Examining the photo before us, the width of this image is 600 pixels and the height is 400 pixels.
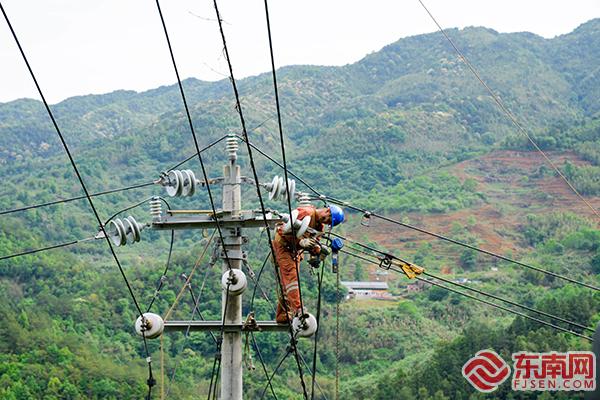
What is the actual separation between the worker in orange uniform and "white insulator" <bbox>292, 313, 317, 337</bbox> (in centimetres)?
18

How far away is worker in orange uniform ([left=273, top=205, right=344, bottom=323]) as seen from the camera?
9820mm

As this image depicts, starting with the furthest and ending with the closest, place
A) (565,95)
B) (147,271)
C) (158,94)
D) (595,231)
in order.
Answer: (158,94), (565,95), (595,231), (147,271)

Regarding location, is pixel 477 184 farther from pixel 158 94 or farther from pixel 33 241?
pixel 158 94

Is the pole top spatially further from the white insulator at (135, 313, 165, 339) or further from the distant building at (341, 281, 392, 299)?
the distant building at (341, 281, 392, 299)

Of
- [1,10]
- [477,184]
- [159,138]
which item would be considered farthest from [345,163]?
[1,10]

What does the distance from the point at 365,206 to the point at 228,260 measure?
82902 millimetres

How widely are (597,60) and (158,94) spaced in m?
69.7

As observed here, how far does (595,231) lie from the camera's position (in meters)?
71.2

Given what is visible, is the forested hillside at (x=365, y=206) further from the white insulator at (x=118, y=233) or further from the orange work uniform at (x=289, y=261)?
the white insulator at (x=118, y=233)

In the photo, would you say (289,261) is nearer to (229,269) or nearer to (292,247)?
(292,247)

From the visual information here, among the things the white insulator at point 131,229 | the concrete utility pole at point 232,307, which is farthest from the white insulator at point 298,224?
the white insulator at point 131,229

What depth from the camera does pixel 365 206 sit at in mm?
92250
